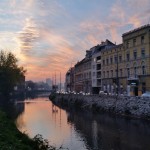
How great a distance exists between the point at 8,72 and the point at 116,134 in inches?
3200

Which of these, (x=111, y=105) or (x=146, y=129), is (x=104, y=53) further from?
(x=146, y=129)

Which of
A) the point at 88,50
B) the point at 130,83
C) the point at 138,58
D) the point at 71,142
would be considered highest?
the point at 88,50

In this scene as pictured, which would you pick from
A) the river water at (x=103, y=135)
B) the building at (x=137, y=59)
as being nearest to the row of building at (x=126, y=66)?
the building at (x=137, y=59)

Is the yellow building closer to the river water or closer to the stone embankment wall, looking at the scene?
the stone embankment wall

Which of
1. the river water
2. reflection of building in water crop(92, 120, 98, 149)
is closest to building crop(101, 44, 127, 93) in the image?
reflection of building in water crop(92, 120, 98, 149)

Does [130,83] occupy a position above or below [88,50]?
below

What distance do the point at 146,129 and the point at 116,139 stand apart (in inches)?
311

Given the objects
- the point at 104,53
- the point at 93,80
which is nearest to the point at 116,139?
the point at 104,53

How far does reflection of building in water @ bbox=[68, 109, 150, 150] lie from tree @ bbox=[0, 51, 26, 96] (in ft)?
220

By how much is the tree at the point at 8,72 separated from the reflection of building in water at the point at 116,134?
6691 cm

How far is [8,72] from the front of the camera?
11906 cm

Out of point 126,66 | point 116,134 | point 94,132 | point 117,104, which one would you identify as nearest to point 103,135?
point 116,134

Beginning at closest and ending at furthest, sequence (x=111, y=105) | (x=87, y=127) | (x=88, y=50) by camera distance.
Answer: (x=87, y=127)
(x=111, y=105)
(x=88, y=50)

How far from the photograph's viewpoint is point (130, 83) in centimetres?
8038
